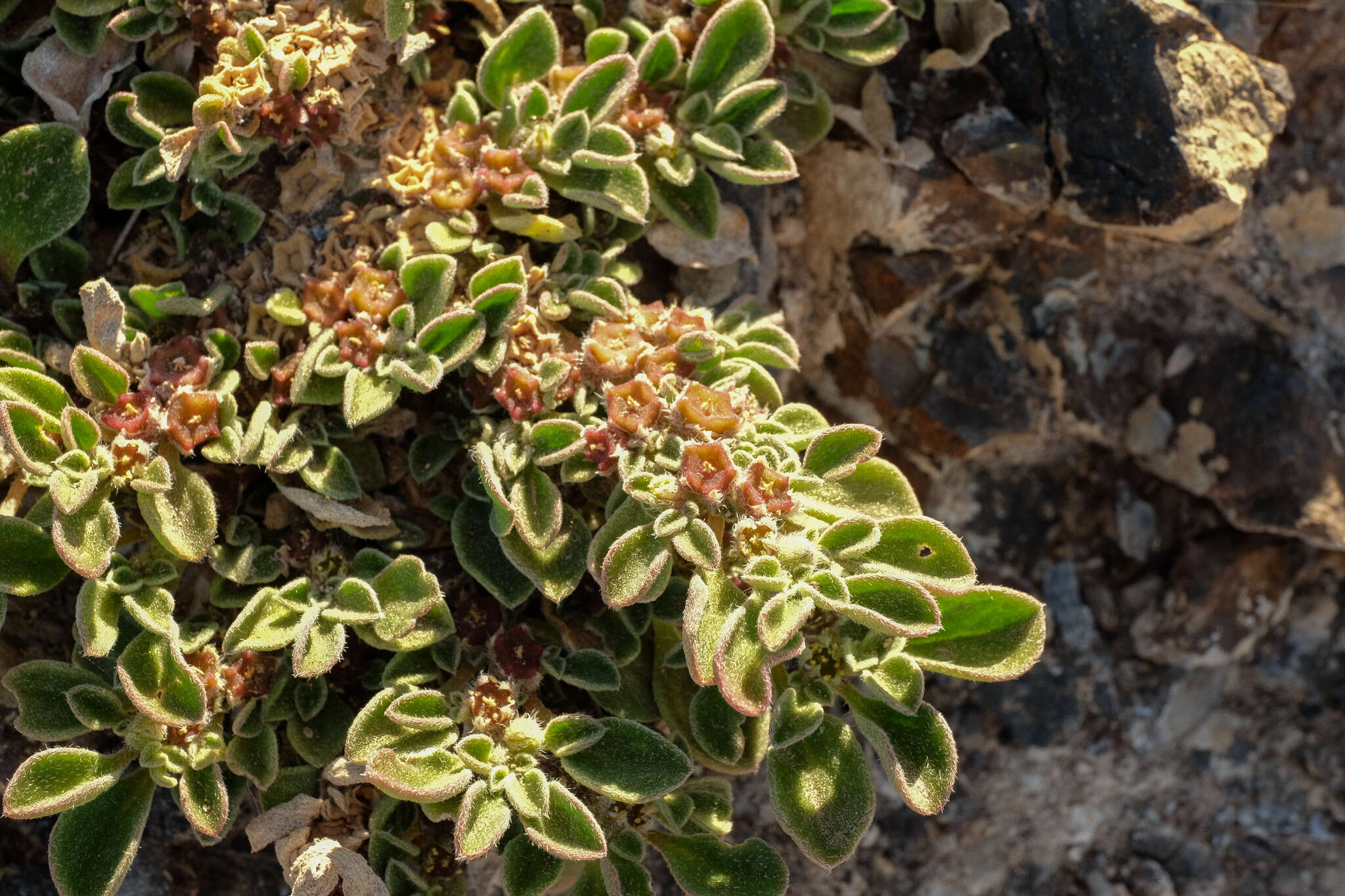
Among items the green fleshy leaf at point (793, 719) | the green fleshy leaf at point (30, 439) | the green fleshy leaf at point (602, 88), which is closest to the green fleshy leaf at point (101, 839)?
the green fleshy leaf at point (30, 439)

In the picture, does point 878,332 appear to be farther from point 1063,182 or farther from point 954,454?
point 1063,182

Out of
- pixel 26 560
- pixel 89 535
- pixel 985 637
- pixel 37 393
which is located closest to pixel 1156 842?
pixel 985 637

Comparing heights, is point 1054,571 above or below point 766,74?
below

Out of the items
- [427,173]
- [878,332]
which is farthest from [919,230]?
[427,173]

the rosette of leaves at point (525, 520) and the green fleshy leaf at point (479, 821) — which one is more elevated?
the rosette of leaves at point (525, 520)

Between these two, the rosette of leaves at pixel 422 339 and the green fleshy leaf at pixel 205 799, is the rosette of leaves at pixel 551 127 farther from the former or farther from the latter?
the green fleshy leaf at pixel 205 799

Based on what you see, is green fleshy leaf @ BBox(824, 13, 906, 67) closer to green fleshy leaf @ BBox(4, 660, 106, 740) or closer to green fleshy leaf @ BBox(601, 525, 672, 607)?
green fleshy leaf @ BBox(601, 525, 672, 607)

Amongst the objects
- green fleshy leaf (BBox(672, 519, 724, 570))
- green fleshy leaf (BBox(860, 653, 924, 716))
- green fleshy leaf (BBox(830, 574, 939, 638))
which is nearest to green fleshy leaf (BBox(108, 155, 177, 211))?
green fleshy leaf (BBox(672, 519, 724, 570))
